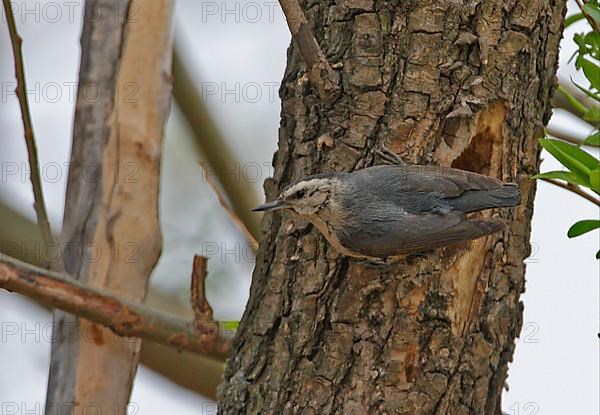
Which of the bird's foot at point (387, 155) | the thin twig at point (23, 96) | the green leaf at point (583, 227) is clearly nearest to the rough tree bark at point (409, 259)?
the bird's foot at point (387, 155)

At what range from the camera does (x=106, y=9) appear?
11.3ft

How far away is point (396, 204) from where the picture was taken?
8.55 ft

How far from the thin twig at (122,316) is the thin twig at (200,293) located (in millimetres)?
27

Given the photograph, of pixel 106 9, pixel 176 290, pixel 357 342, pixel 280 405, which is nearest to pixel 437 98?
pixel 357 342

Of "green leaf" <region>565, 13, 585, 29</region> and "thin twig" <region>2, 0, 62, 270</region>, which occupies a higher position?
"green leaf" <region>565, 13, 585, 29</region>

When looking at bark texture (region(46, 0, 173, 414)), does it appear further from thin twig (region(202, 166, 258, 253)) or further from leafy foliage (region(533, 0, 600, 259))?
leafy foliage (region(533, 0, 600, 259))

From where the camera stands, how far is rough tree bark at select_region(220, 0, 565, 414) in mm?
2430

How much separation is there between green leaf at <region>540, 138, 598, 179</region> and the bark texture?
1727 millimetres

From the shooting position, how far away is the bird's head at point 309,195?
8.14ft

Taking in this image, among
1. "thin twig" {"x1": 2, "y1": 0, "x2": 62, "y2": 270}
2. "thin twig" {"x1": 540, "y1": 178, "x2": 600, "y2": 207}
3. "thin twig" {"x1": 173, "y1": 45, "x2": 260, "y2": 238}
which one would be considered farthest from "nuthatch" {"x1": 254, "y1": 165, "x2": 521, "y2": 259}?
"thin twig" {"x1": 173, "y1": 45, "x2": 260, "y2": 238}

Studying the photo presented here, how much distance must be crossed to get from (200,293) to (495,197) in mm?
1009

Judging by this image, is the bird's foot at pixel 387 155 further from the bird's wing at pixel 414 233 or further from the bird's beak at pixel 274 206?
the bird's beak at pixel 274 206

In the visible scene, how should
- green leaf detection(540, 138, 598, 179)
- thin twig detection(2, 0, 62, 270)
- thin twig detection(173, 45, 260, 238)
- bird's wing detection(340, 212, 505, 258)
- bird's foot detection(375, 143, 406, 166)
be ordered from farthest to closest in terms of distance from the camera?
thin twig detection(173, 45, 260, 238), thin twig detection(2, 0, 62, 270), bird's foot detection(375, 143, 406, 166), bird's wing detection(340, 212, 505, 258), green leaf detection(540, 138, 598, 179)
